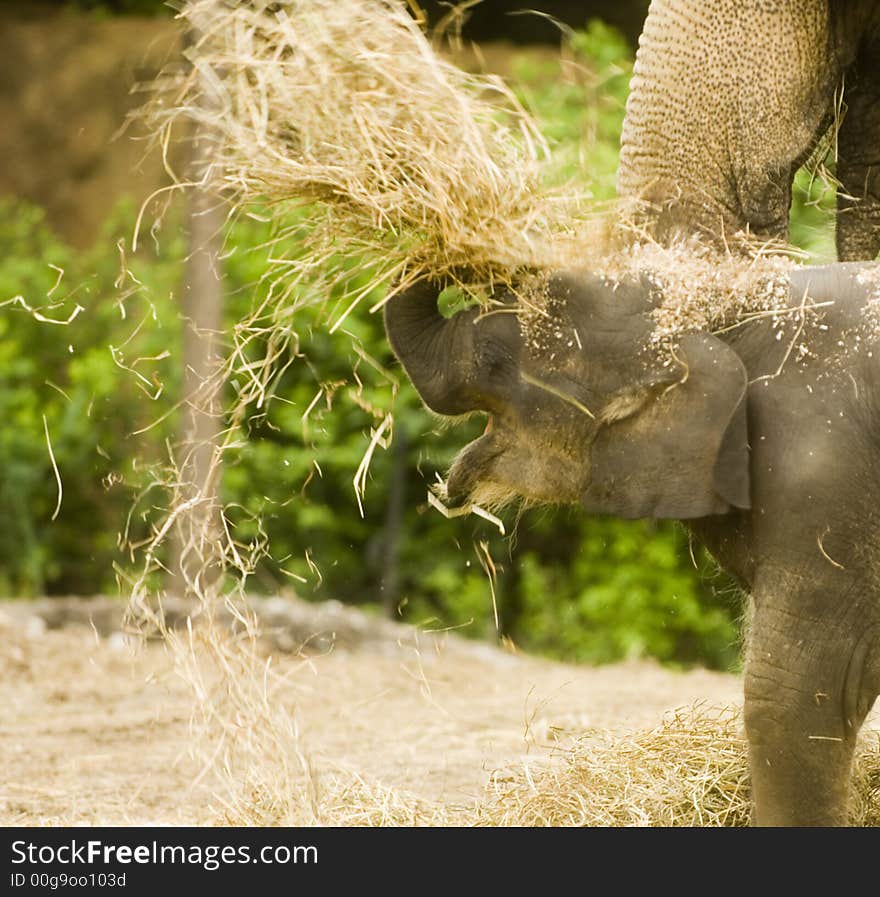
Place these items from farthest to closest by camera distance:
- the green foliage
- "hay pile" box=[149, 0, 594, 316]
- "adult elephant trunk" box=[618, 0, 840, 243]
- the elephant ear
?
the green foliage < "adult elephant trunk" box=[618, 0, 840, 243] < "hay pile" box=[149, 0, 594, 316] < the elephant ear

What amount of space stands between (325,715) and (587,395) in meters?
3.53

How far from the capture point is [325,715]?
7.45m

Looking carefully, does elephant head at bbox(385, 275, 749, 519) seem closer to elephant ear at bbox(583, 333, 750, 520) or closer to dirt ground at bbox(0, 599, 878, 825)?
elephant ear at bbox(583, 333, 750, 520)

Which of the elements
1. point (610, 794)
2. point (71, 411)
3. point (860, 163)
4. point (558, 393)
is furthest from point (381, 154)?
point (71, 411)

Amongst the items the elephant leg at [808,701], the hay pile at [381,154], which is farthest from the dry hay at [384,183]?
the elephant leg at [808,701]

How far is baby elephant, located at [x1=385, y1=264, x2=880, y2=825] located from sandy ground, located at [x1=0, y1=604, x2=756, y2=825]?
1.04m

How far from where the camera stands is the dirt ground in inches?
225

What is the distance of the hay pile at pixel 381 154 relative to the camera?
14.0 feet

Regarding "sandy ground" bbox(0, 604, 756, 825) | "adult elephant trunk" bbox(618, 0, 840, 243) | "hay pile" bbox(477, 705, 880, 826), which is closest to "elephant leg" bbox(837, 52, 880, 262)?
"adult elephant trunk" bbox(618, 0, 840, 243)

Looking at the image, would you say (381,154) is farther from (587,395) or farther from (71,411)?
(71,411)

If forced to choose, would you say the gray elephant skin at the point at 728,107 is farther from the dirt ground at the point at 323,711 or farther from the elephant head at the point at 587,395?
the dirt ground at the point at 323,711

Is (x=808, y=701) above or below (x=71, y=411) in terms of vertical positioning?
above

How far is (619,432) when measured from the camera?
4289mm

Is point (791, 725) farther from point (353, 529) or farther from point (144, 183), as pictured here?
point (144, 183)
